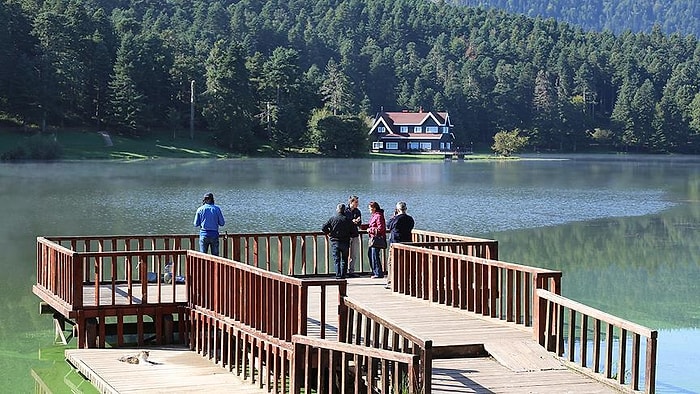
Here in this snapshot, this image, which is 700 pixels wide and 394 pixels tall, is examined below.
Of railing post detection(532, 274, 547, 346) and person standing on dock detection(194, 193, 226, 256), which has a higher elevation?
person standing on dock detection(194, 193, 226, 256)

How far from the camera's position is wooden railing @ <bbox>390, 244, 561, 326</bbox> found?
14445mm

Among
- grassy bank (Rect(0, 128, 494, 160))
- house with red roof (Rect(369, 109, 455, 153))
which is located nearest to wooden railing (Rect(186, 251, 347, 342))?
grassy bank (Rect(0, 128, 494, 160))

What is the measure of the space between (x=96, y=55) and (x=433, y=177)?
39.3m

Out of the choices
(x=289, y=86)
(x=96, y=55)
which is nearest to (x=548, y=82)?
(x=289, y=86)

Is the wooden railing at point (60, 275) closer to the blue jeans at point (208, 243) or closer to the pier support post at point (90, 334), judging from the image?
the pier support post at point (90, 334)

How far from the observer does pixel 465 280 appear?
50.6ft

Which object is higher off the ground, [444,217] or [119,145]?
[119,145]

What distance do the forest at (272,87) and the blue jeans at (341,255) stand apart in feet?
256

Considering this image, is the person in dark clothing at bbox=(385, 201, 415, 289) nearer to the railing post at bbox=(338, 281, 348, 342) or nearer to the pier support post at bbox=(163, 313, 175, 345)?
the pier support post at bbox=(163, 313, 175, 345)

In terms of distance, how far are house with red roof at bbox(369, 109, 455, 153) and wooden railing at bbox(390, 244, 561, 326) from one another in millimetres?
138063

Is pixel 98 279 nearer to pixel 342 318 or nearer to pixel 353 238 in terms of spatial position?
pixel 342 318

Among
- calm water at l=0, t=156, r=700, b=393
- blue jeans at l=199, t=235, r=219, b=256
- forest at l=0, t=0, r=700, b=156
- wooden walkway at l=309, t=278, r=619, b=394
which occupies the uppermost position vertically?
forest at l=0, t=0, r=700, b=156

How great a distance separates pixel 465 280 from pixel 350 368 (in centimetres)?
370

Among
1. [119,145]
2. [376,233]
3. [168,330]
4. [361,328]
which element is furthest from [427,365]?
[119,145]
